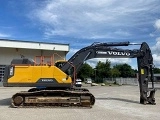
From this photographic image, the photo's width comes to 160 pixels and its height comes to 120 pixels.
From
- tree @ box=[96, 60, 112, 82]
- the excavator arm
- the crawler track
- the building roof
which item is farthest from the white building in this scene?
tree @ box=[96, 60, 112, 82]

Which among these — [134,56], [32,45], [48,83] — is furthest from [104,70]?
[48,83]

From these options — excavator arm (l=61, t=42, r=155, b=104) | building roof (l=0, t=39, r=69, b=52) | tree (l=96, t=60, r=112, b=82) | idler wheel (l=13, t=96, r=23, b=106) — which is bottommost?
idler wheel (l=13, t=96, r=23, b=106)

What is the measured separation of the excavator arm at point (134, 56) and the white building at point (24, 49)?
89.0 feet

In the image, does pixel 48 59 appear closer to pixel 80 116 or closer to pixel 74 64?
pixel 74 64

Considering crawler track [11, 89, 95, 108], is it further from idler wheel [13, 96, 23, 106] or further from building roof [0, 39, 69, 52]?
building roof [0, 39, 69, 52]

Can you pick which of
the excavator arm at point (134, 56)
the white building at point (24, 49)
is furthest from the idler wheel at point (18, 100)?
the white building at point (24, 49)

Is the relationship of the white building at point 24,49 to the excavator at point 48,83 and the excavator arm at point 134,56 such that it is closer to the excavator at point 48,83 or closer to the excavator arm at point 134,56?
the excavator arm at point 134,56

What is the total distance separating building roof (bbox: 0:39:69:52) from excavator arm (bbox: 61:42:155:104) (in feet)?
96.2

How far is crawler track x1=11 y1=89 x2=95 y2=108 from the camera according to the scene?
1517 centimetres

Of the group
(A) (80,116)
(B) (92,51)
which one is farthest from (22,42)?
(A) (80,116)

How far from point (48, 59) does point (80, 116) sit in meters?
5.55

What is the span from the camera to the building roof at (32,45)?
4456 cm

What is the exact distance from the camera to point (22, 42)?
4553 cm

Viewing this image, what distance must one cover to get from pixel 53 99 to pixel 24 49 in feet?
106
